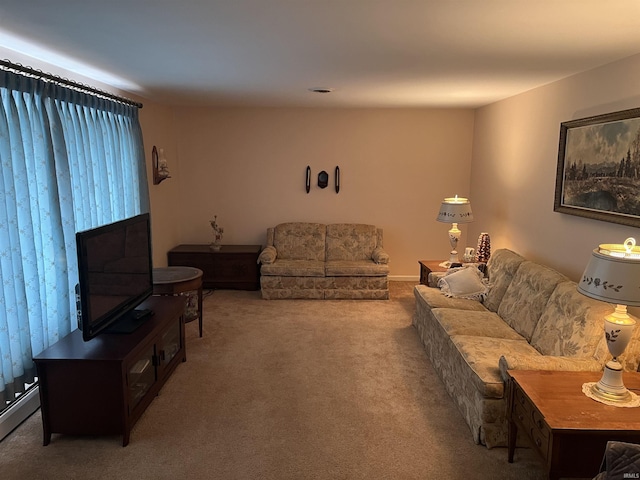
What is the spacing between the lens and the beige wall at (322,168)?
633 centimetres

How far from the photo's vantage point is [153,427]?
2979mm

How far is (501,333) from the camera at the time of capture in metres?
3.53

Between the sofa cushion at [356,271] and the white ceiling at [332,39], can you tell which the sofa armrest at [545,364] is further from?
the sofa cushion at [356,271]

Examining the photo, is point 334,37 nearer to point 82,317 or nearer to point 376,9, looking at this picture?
point 376,9

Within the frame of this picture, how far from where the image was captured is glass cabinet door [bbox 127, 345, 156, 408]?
2.96m

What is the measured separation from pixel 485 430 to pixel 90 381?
2.32m

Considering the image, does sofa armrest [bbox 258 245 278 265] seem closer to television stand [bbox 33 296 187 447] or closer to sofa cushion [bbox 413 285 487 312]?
sofa cushion [bbox 413 285 487 312]

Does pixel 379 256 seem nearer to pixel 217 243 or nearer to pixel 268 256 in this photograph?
pixel 268 256

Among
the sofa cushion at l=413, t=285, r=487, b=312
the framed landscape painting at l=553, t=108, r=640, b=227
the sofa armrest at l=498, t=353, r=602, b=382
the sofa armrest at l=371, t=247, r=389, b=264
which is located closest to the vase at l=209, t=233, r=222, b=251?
the sofa armrest at l=371, t=247, r=389, b=264

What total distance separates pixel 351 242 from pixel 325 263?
50cm

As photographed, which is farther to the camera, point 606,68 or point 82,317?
point 606,68

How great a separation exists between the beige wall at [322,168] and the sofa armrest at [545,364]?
3.89 m

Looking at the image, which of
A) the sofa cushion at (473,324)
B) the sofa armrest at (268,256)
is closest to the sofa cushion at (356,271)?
the sofa armrest at (268,256)

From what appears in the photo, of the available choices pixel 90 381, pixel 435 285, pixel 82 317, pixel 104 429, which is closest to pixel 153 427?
pixel 104 429
